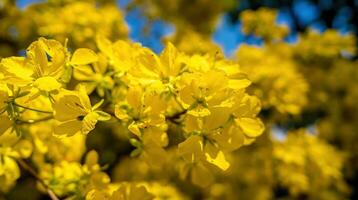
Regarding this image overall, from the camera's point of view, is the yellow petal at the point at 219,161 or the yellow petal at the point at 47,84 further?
the yellow petal at the point at 219,161

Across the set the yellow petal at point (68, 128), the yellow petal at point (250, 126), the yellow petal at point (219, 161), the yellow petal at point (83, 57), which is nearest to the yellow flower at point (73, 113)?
the yellow petal at point (68, 128)

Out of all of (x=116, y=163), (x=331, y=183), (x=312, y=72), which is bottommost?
(x=331, y=183)

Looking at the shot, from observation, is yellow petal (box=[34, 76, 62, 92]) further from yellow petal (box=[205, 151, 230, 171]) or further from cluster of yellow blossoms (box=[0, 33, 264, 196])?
yellow petal (box=[205, 151, 230, 171])

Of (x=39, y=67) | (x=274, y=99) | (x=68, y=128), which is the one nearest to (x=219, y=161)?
(x=68, y=128)

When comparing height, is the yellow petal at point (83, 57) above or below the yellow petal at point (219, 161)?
above

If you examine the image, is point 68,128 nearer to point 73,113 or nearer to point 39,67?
point 73,113

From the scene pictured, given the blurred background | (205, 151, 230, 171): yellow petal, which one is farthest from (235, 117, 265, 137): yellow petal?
the blurred background

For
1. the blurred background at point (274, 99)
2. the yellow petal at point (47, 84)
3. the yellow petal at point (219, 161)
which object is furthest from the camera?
the blurred background at point (274, 99)

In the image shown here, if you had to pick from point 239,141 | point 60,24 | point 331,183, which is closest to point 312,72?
point 331,183

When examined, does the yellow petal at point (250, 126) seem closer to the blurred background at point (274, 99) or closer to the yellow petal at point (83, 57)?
the yellow petal at point (83, 57)

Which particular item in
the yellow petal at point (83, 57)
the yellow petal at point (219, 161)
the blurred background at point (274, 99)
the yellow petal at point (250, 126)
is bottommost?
the blurred background at point (274, 99)

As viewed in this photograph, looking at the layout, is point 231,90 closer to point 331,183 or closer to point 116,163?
point 116,163
